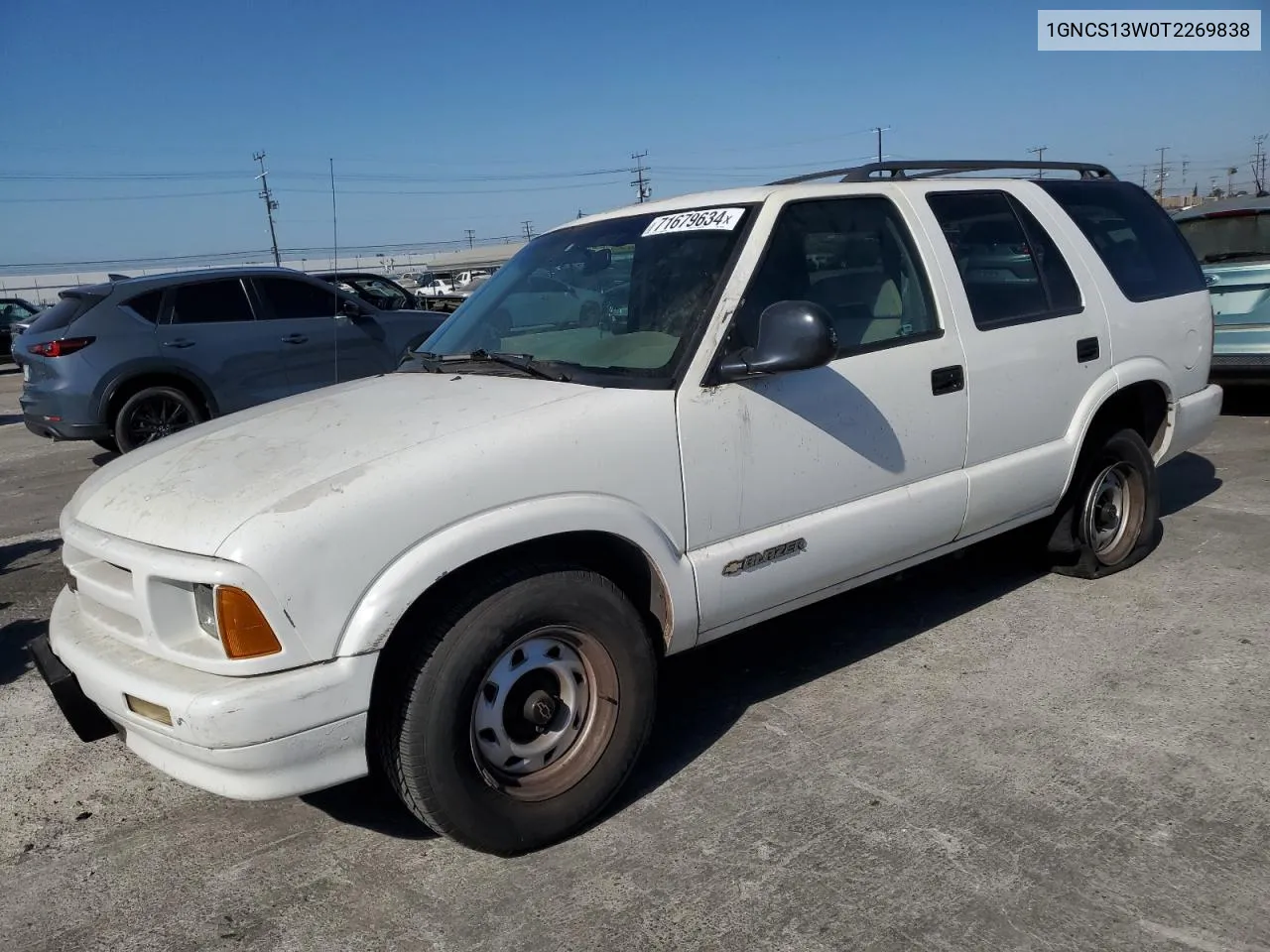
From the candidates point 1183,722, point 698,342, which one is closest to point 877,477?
point 698,342

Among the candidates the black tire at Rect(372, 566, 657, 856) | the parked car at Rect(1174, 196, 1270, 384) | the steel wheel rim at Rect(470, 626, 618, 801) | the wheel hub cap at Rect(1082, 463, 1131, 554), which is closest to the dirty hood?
the black tire at Rect(372, 566, 657, 856)

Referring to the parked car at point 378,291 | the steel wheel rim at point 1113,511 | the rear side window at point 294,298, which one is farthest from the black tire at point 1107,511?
the parked car at point 378,291

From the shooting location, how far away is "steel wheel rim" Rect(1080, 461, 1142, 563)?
4.95m

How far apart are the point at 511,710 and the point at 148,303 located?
25.4 feet

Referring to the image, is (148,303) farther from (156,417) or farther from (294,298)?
(294,298)

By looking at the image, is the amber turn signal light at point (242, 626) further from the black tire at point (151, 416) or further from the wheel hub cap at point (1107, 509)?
the black tire at point (151, 416)

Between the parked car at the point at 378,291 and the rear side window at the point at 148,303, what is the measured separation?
4715 mm

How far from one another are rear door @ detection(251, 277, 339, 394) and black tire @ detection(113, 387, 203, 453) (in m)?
0.93

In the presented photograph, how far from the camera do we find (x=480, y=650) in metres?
2.77

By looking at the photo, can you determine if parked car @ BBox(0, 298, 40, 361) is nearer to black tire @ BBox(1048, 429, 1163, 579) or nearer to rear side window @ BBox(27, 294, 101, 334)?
rear side window @ BBox(27, 294, 101, 334)

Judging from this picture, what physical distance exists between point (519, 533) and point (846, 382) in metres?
1.37

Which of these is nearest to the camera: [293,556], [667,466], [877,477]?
[293,556]

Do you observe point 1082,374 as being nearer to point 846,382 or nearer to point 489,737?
point 846,382

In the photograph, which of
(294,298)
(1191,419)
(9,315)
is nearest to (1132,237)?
(1191,419)
